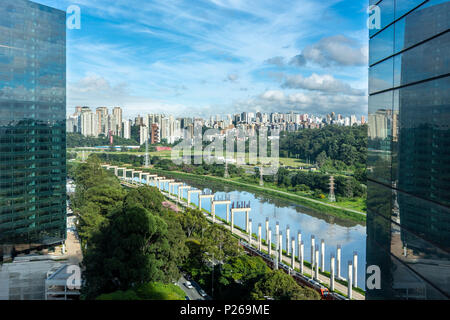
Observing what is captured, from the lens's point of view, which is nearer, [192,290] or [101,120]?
[192,290]

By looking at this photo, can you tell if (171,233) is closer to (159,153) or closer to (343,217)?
(343,217)

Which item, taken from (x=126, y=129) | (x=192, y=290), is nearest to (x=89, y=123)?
(x=126, y=129)

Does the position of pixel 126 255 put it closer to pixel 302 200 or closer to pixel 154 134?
pixel 302 200

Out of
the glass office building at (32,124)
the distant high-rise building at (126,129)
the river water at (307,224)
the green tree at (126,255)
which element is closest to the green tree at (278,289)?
the green tree at (126,255)

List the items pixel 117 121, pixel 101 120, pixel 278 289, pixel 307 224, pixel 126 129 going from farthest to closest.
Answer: pixel 126 129, pixel 117 121, pixel 101 120, pixel 307 224, pixel 278 289

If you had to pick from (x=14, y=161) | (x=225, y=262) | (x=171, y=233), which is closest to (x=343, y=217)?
(x=225, y=262)

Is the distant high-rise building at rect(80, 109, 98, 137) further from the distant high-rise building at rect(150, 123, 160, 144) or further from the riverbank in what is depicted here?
the riverbank
